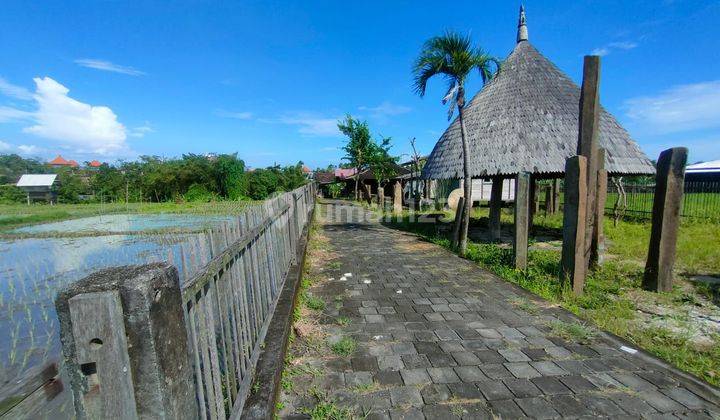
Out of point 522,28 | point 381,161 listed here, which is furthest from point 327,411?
point 381,161

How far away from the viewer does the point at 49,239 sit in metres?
12.7

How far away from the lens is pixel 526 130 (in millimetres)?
8781

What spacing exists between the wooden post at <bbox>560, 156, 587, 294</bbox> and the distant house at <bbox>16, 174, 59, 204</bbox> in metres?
46.9

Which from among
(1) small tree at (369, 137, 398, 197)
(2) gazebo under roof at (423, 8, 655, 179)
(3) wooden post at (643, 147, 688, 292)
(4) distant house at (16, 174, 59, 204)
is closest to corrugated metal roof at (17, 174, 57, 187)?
(4) distant house at (16, 174, 59, 204)

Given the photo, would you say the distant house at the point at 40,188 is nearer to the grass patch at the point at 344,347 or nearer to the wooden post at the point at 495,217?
the wooden post at the point at 495,217

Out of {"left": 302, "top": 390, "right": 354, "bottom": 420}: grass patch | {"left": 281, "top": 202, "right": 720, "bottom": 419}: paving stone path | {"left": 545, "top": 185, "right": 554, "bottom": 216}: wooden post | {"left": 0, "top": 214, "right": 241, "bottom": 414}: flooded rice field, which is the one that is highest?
{"left": 545, "top": 185, "right": 554, "bottom": 216}: wooden post

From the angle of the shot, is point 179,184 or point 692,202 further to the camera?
point 179,184

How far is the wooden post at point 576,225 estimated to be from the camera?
4840 mm

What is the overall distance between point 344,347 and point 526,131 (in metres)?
7.85

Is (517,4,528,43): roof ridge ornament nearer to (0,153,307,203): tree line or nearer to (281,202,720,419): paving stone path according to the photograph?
(281,202,720,419): paving stone path

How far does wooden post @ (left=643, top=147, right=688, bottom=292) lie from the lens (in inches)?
190

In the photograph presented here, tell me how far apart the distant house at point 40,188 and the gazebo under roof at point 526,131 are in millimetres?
43996

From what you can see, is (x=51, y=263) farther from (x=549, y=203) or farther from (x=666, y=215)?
(x=549, y=203)

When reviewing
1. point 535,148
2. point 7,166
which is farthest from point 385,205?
point 7,166
